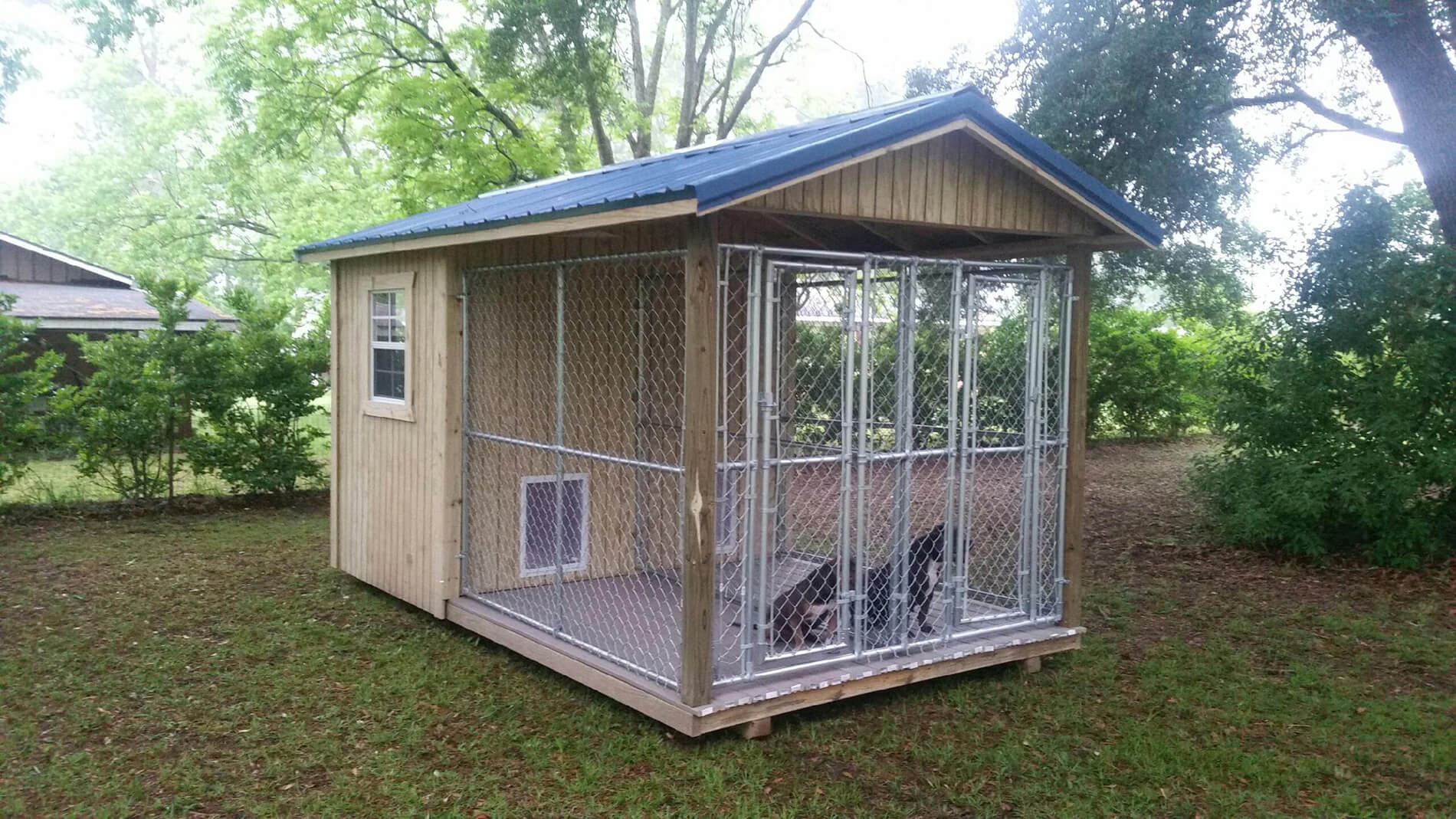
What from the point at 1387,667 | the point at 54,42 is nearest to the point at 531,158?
the point at 1387,667

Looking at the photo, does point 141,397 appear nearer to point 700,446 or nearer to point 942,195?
point 700,446

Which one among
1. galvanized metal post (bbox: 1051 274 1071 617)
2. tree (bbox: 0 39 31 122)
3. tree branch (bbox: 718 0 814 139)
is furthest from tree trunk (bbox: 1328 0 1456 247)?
tree (bbox: 0 39 31 122)

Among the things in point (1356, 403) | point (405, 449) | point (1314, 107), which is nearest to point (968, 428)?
point (405, 449)

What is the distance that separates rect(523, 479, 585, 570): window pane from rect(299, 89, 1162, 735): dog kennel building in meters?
0.02

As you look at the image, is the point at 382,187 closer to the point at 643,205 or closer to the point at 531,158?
the point at 531,158

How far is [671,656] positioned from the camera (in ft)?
17.0

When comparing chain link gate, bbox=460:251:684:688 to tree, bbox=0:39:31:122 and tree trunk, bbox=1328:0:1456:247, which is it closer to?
tree trunk, bbox=1328:0:1456:247

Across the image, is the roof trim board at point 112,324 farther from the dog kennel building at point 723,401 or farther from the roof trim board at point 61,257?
the dog kennel building at point 723,401

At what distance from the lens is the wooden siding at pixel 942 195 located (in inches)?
177

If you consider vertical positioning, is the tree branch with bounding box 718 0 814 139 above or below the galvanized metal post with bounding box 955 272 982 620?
above

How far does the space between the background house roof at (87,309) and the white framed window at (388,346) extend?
5015 millimetres

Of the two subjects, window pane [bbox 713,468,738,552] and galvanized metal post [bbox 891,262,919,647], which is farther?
window pane [bbox 713,468,738,552]

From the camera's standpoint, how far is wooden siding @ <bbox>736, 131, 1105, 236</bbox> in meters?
4.49

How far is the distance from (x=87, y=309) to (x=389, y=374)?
784cm
